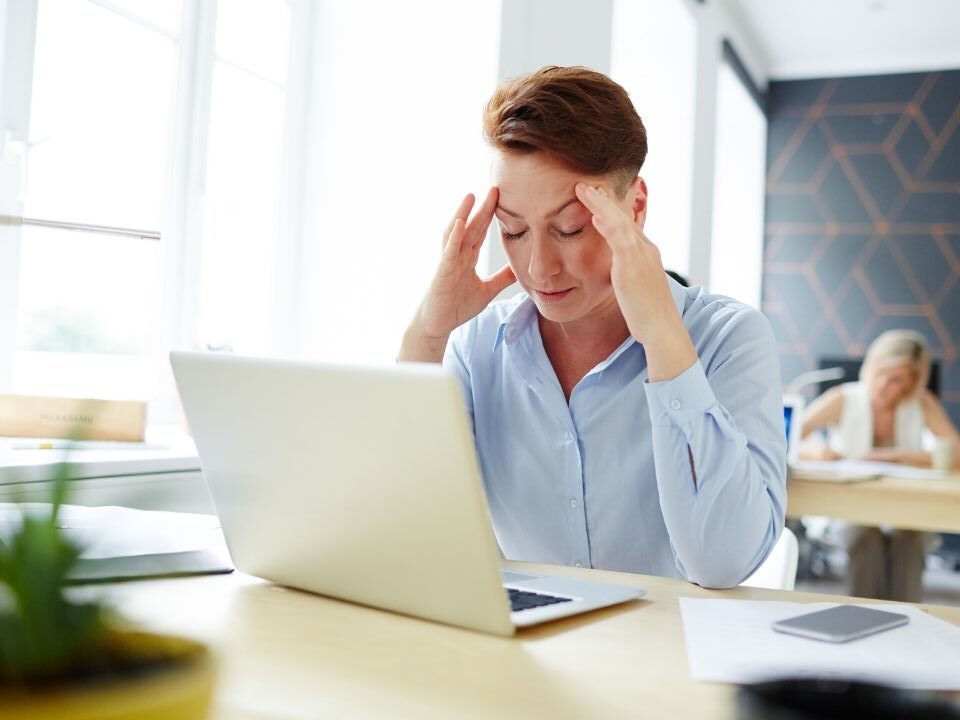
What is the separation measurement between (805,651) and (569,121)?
0.80 metres

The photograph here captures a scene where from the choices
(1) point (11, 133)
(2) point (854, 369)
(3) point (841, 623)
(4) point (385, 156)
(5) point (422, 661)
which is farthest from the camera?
(2) point (854, 369)

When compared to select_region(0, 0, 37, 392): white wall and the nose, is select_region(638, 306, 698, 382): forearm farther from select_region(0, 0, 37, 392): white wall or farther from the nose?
select_region(0, 0, 37, 392): white wall

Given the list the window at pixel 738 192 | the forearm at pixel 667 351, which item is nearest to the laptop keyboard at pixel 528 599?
the forearm at pixel 667 351

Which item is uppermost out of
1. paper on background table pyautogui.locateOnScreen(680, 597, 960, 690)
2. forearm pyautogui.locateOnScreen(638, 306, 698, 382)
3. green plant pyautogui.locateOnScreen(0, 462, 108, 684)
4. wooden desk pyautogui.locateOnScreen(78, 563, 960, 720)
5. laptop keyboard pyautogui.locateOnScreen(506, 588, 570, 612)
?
forearm pyautogui.locateOnScreen(638, 306, 698, 382)

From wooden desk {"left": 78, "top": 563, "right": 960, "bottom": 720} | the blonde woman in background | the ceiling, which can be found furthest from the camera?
the ceiling

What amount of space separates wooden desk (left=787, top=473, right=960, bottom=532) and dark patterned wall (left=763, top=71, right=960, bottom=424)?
331 cm

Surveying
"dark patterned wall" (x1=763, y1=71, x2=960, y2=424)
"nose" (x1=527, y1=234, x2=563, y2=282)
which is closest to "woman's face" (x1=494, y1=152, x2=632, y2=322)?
"nose" (x1=527, y1=234, x2=563, y2=282)

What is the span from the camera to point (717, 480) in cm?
114

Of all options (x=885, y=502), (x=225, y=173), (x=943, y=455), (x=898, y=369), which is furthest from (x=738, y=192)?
(x=225, y=173)

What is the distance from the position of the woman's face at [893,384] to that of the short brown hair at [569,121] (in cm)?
319

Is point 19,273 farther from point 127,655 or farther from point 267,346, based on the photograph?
point 127,655

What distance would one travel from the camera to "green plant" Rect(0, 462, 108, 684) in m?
0.36

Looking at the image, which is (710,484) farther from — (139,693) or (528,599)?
(139,693)

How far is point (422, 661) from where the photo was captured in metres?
0.71
